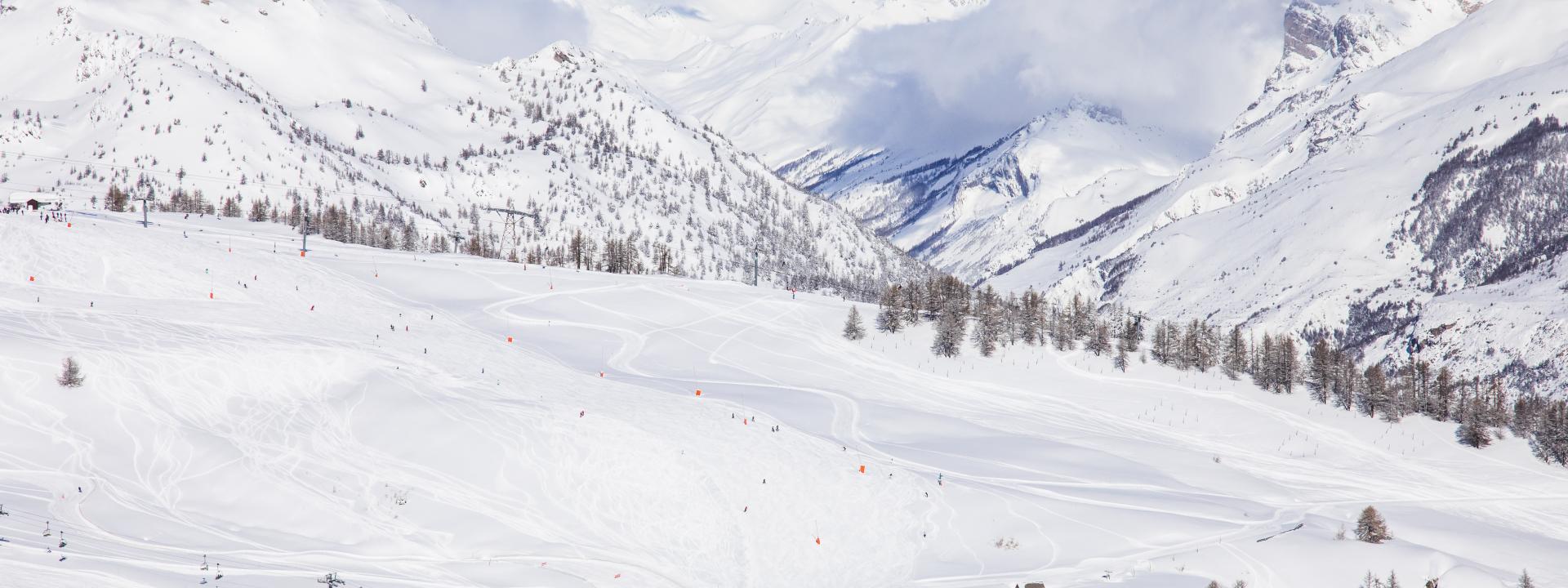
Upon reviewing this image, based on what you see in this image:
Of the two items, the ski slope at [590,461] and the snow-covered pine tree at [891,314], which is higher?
the snow-covered pine tree at [891,314]

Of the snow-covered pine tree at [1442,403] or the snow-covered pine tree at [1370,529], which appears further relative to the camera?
the snow-covered pine tree at [1442,403]

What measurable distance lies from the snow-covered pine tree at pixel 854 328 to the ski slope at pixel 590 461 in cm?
930

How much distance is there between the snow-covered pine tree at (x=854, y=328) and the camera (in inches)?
4072

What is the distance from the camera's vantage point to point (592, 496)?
1839 inches

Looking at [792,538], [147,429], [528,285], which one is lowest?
[792,538]

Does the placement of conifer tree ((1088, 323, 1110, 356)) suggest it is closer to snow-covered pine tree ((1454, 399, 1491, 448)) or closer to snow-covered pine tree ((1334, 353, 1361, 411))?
snow-covered pine tree ((1334, 353, 1361, 411))

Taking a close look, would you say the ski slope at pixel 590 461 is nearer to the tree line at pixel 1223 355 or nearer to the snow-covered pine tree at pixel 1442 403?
the tree line at pixel 1223 355

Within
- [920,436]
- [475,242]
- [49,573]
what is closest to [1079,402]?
[920,436]

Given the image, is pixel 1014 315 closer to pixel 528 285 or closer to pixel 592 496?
pixel 528 285

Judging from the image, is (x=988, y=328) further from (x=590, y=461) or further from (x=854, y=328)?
(x=590, y=461)

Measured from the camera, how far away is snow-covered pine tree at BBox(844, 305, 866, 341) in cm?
10344

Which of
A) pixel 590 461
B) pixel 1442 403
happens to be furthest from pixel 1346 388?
pixel 590 461

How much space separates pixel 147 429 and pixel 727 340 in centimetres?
5589

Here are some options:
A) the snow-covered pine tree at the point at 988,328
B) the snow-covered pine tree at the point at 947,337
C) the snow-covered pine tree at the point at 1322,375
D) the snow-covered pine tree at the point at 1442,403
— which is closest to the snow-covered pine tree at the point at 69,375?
the snow-covered pine tree at the point at 947,337
